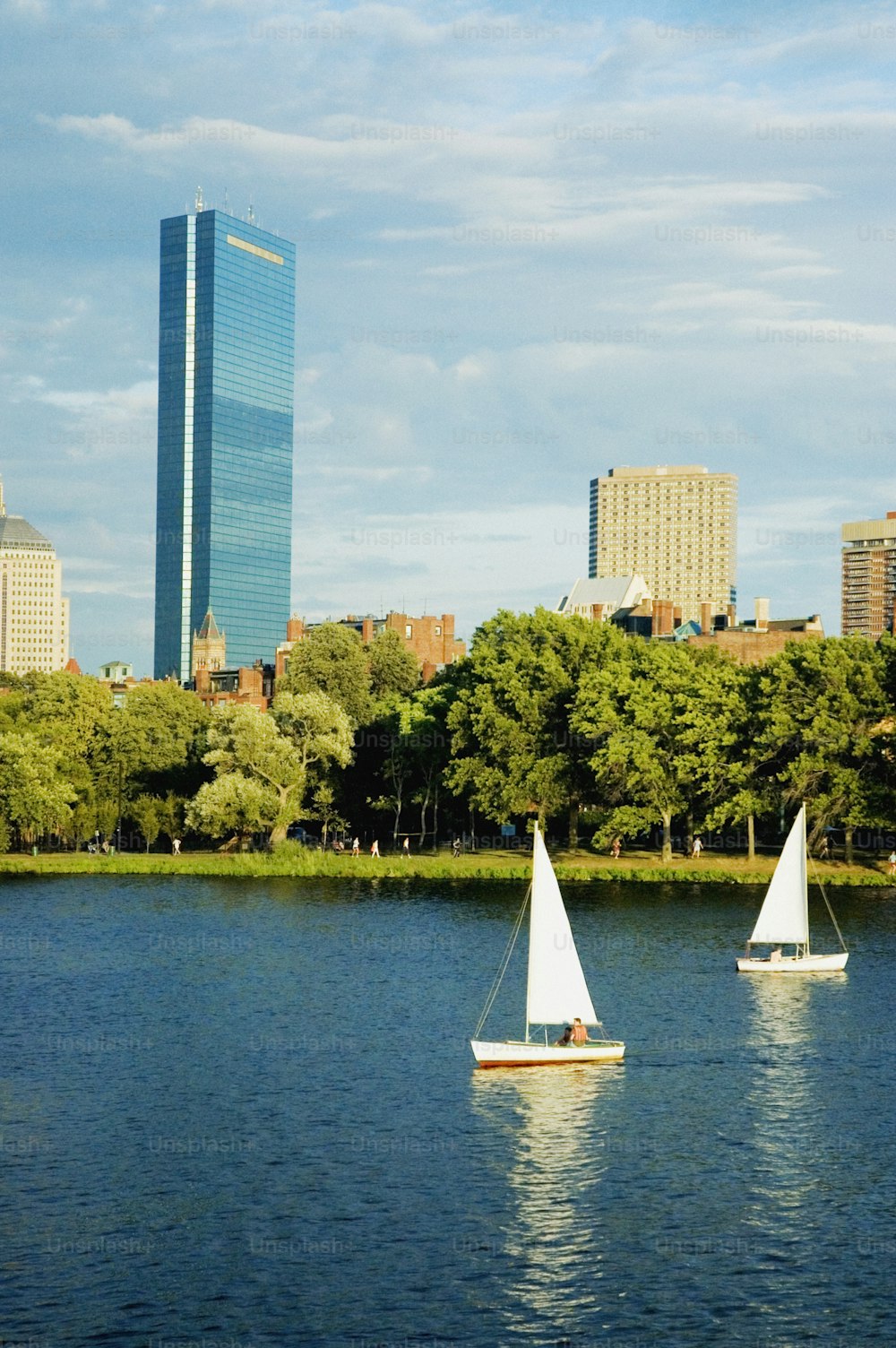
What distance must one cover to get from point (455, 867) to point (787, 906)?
137 ft

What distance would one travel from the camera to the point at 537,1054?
173ft

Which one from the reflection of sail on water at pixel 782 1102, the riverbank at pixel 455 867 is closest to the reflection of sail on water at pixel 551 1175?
the reflection of sail on water at pixel 782 1102

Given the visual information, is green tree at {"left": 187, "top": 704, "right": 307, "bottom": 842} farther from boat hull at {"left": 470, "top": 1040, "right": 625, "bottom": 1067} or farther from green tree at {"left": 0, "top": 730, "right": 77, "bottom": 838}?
boat hull at {"left": 470, "top": 1040, "right": 625, "bottom": 1067}

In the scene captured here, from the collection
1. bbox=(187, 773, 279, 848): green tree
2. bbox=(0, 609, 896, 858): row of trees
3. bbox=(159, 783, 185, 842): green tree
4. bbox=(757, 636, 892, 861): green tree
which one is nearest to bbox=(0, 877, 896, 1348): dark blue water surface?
bbox=(757, 636, 892, 861): green tree

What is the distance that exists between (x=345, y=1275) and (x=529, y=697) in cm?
8468

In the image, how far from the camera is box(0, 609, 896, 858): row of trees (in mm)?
107750

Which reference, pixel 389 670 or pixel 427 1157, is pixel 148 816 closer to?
pixel 389 670

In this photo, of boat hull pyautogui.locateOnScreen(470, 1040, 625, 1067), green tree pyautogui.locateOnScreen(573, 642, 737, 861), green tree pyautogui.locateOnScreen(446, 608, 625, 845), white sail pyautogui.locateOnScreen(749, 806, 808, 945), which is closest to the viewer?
boat hull pyautogui.locateOnScreen(470, 1040, 625, 1067)

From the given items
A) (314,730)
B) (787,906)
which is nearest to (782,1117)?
(787,906)

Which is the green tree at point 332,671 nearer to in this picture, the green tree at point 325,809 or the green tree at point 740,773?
the green tree at point 325,809

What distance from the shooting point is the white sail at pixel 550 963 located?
5281cm

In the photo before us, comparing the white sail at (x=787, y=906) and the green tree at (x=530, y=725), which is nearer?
the white sail at (x=787, y=906)

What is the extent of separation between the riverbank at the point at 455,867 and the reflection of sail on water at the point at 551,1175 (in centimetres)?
5662

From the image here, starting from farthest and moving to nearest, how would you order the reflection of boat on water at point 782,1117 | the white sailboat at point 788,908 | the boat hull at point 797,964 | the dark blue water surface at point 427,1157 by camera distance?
the white sailboat at point 788,908, the boat hull at point 797,964, the reflection of boat on water at point 782,1117, the dark blue water surface at point 427,1157
